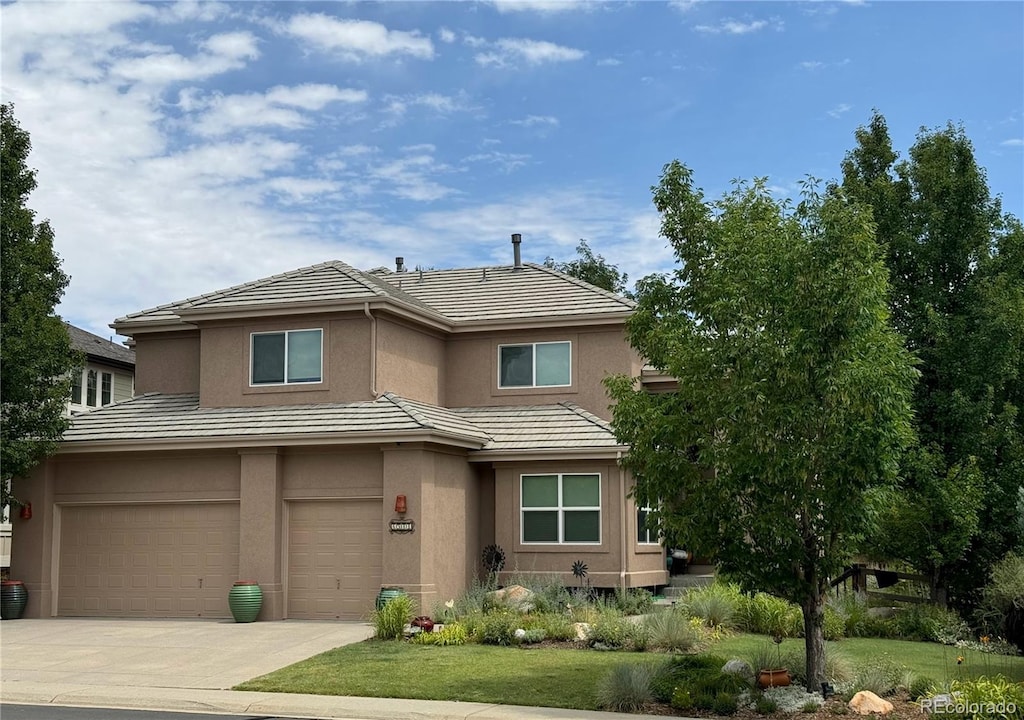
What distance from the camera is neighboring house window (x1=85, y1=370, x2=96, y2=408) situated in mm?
41062

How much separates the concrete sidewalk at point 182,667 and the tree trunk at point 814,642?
243cm

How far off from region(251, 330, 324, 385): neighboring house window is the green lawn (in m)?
7.86

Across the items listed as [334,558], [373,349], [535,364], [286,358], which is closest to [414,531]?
[334,558]

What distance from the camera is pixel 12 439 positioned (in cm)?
2327

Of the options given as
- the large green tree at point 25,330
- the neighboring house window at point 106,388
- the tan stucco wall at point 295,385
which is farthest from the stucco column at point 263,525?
Result: the neighboring house window at point 106,388

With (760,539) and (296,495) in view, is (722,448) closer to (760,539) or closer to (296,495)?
(760,539)

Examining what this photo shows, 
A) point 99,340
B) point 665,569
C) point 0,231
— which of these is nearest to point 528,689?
point 665,569

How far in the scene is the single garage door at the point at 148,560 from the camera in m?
23.6

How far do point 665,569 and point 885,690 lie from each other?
12.3m

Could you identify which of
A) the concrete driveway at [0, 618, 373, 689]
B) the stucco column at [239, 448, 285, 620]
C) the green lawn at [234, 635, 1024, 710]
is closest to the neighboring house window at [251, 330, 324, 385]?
the stucco column at [239, 448, 285, 620]

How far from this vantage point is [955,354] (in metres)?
23.1

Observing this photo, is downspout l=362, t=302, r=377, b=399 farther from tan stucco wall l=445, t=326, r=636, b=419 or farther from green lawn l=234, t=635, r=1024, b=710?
green lawn l=234, t=635, r=1024, b=710

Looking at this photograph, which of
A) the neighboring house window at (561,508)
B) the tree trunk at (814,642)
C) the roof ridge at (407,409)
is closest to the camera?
the tree trunk at (814,642)

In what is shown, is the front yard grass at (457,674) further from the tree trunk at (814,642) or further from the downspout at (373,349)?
the downspout at (373,349)
